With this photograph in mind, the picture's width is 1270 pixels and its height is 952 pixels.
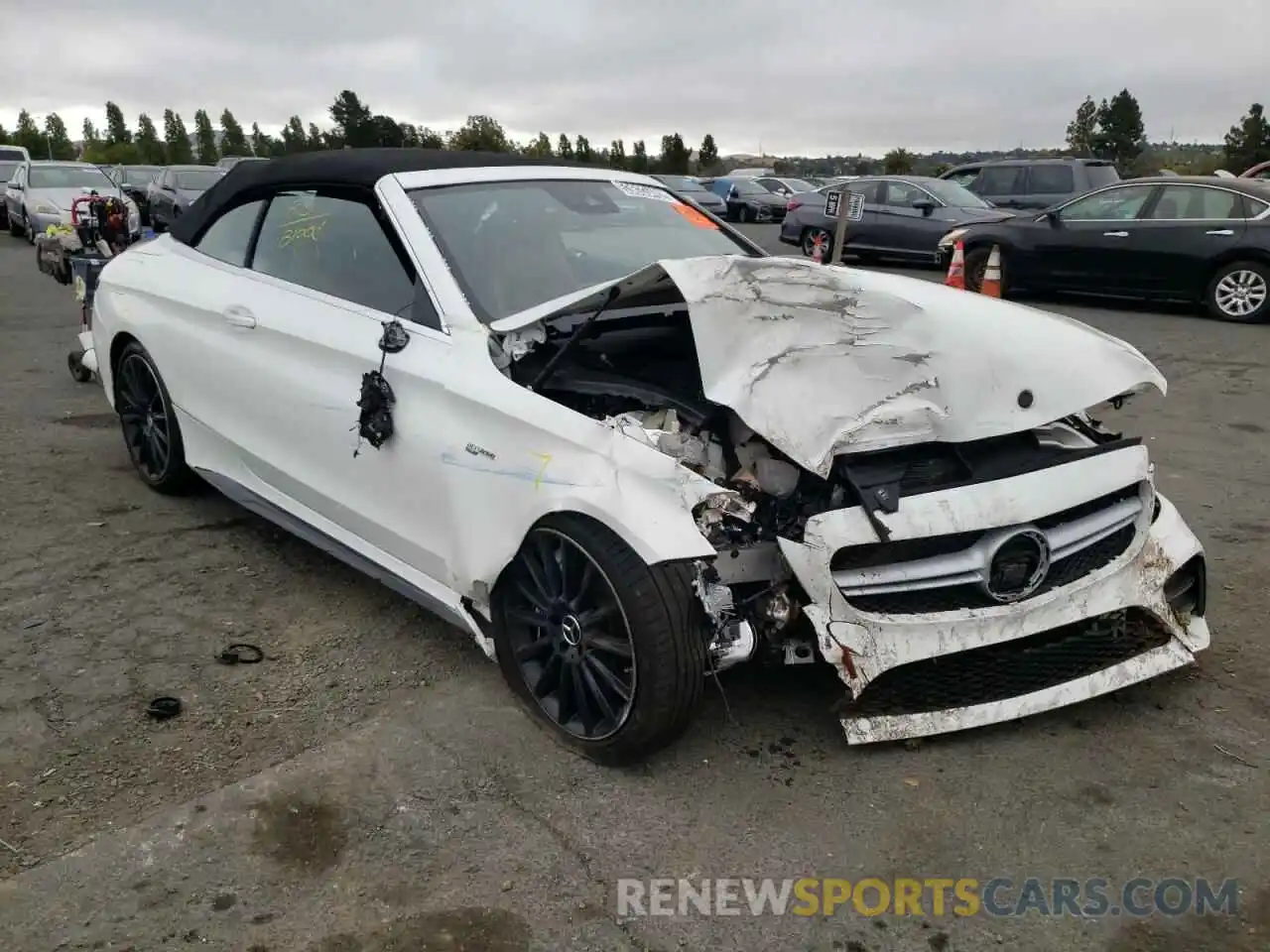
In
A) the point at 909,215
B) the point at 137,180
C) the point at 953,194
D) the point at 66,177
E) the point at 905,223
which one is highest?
the point at 137,180

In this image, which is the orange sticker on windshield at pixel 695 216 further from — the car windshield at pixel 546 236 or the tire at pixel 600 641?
the tire at pixel 600 641

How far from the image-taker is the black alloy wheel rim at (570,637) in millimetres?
2842

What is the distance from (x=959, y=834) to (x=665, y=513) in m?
1.13

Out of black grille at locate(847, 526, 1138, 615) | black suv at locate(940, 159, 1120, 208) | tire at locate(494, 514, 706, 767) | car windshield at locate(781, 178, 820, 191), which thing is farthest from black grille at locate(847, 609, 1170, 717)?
car windshield at locate(781, 178, 820, 191)

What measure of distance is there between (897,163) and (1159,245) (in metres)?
43.7

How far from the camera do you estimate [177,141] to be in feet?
219

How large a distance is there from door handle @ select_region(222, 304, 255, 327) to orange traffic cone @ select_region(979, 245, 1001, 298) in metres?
8.80

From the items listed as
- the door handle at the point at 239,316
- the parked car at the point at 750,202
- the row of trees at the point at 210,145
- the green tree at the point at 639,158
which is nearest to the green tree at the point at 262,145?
the row of trees at the point at 210,145

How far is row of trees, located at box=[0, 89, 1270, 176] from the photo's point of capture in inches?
1652

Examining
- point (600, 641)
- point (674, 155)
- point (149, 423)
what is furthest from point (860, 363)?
point (674, 155)

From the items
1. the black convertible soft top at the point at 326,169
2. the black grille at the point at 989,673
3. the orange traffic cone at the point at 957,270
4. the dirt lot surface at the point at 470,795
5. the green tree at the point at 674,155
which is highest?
the green tree at the point at 674,155

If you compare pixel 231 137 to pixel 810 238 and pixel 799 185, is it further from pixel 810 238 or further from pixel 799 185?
pixel 810 238

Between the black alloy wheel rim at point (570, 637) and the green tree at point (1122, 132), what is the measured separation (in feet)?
169

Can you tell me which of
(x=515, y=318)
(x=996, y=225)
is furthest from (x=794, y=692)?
(x=996, y=225)
